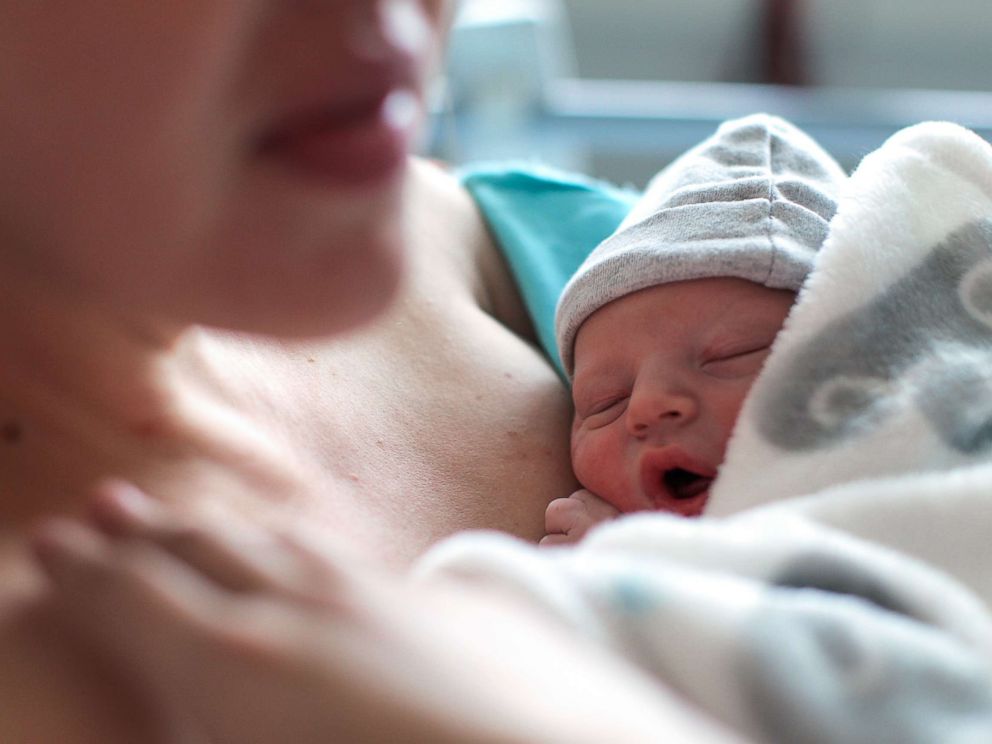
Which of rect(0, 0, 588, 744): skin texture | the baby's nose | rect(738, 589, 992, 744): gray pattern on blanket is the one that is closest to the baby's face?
the baby's nose

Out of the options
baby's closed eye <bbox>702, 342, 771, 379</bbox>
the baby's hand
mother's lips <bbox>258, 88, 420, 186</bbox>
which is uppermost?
baby's closed eye <bbox>702, 342, 771, 379</bbox>

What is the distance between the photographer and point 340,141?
50 cm

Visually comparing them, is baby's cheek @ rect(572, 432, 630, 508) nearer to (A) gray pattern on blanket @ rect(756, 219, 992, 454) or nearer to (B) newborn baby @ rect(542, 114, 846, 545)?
(B) newborn baby @ rect(542, 114, 846, 545)

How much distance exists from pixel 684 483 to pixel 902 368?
0.51ft

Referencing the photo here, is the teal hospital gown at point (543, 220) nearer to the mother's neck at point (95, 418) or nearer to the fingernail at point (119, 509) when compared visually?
the mother's neck at point (95, 418)

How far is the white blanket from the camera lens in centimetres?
49

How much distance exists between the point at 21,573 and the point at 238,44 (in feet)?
0.78

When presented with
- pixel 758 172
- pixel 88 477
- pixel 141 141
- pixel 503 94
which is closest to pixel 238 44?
pixel 141 141

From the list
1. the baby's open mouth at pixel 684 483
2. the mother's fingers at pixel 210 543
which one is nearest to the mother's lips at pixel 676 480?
the baby's open mouth at pixel 684 483

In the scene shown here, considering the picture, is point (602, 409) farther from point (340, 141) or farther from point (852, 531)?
point (340, 141)

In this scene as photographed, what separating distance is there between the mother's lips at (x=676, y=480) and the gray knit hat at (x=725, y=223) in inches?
4.9

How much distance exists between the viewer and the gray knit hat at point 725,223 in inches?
31.3

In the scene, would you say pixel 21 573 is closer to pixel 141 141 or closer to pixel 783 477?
pixel 141 141

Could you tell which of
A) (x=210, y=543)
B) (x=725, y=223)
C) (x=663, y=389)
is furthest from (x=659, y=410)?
(x=210, y=543)
